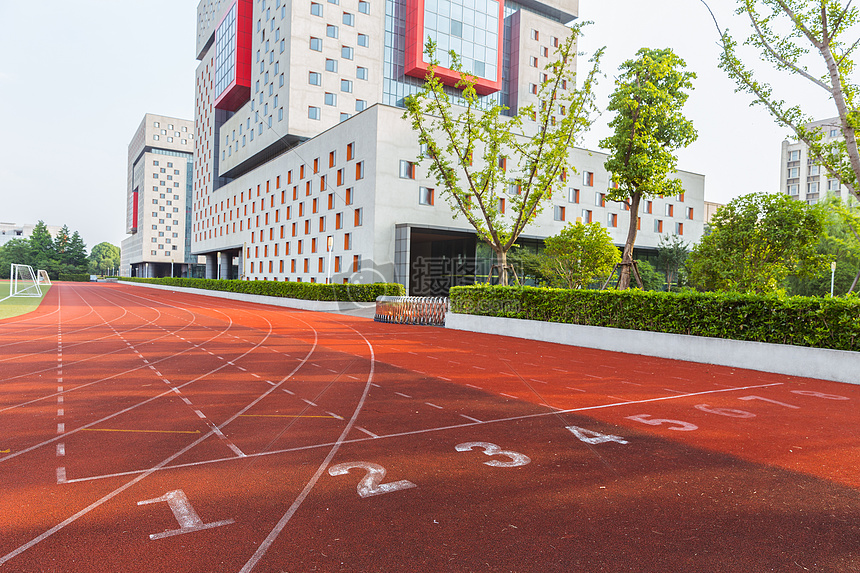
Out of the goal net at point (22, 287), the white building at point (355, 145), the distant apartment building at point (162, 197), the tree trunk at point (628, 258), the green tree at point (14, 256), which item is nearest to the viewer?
the tree trunk at point (628, 258)

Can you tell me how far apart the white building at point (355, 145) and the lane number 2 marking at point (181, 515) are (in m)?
31.9

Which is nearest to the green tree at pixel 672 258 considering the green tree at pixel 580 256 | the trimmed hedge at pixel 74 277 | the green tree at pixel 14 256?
the green tree at pixel 580 256

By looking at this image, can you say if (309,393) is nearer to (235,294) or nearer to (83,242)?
(235,294)

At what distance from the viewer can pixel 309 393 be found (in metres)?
9.02

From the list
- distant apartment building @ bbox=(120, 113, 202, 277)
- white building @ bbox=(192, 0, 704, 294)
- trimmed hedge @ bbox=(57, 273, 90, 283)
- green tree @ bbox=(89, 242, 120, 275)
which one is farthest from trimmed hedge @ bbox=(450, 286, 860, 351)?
green tree @ bbox=(89, 242, 120, 275)

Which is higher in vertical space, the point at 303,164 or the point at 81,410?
the point at 303,164

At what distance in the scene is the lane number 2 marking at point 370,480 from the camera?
15.7ft

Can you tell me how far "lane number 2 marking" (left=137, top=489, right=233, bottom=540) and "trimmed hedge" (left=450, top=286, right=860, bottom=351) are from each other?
1240 cm

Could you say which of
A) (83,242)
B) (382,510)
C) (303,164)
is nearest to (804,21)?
(382,510)

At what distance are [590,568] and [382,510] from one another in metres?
1.69

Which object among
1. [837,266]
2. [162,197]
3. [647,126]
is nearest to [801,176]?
[837,266]

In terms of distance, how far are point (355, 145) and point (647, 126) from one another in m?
23.4

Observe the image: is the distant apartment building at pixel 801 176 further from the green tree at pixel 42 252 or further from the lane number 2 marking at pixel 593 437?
the green tree at pixel 42 252

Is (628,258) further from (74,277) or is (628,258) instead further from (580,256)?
(74,277)
